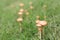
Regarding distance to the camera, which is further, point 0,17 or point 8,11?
point 8,11

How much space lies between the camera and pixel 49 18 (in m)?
4.91

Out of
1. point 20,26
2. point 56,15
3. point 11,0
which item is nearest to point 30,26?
point 20,26

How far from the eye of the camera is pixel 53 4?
18.5 feet

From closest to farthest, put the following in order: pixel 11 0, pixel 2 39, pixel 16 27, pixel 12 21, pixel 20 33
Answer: pixel 2 39 < pixel 20 33 < pixel 16 27 < pixel 12 21 < pixel 11 0

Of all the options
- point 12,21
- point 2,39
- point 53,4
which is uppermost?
point 53,4

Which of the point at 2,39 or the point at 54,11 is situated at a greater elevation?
the point at 54,11

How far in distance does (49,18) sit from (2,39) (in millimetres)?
1261

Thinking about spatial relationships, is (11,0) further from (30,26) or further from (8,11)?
(30,26)

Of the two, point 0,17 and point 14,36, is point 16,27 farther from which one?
point 0,17

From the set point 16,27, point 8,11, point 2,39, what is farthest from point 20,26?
point 8,11

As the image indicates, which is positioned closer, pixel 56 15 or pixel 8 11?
pixel 56 15

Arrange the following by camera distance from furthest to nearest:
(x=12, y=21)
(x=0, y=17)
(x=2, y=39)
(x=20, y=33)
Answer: (x=0, y=17), (x=12, y=21), (x=20, y=33), (x=2, y=39)

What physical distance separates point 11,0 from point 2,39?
10.9 feet

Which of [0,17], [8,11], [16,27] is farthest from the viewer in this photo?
[8,11]
